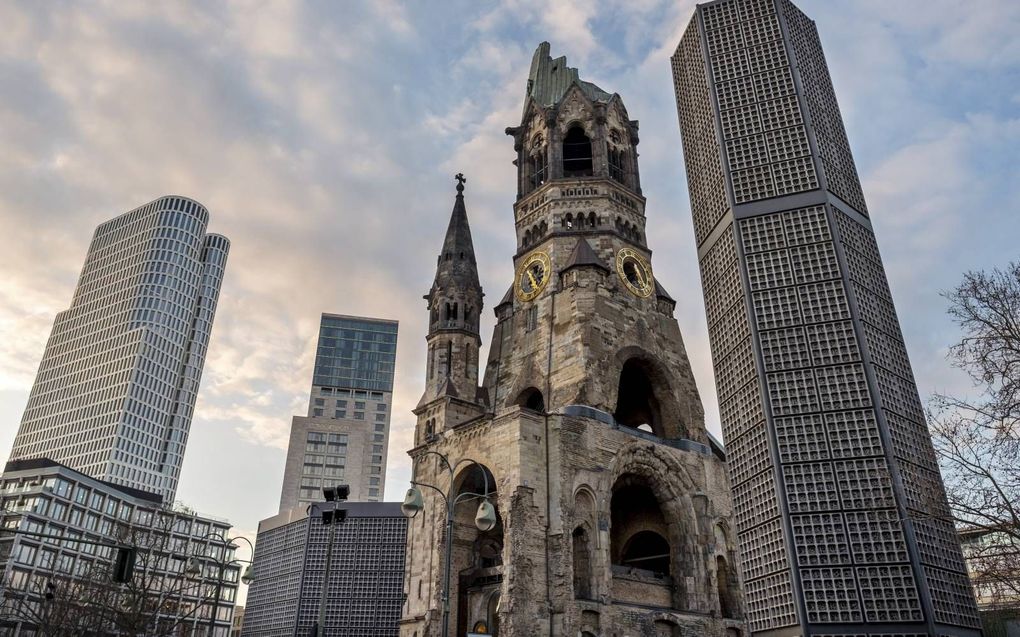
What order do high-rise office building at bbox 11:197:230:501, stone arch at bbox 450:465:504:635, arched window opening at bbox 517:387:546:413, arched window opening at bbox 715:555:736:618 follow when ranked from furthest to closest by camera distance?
high-rise office building at bbox 11:197:230:501, arched window opening at bbox 517:387:546:413, arched window opening at bbox 715:555:736:618, stone arch at bbox 450:465:504:635

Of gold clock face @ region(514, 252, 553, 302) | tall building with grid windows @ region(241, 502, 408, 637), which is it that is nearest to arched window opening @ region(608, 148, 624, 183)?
gold clock face @ region(514, 252, 553, 302)

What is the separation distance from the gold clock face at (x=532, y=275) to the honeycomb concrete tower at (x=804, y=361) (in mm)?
11620

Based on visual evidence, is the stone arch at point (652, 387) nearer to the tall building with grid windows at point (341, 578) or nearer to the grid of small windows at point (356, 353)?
the tall building with grid windows at point (341, 578)

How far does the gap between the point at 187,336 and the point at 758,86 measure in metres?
118

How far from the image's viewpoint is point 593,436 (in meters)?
35.5

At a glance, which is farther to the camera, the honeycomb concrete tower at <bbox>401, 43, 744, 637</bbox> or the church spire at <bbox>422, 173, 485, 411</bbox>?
the church spire at <bbox>422, 173, 485, 411</bbox>

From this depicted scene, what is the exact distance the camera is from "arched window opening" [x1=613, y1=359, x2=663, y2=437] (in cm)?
4181

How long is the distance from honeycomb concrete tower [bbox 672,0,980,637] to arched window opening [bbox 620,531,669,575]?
15.4 m

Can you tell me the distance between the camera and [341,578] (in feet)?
195

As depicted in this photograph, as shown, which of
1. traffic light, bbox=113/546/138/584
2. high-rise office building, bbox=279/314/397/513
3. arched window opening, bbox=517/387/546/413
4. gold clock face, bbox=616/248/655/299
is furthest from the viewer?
high-rise office building, bbox=279/314/397/513

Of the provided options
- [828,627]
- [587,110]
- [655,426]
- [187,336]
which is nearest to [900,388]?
[828,627]

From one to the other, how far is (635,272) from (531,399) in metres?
9.76

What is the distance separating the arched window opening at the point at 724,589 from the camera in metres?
36.2

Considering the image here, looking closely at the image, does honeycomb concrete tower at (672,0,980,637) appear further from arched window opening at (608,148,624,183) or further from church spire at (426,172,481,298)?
church spire at (426,172,481,298)
